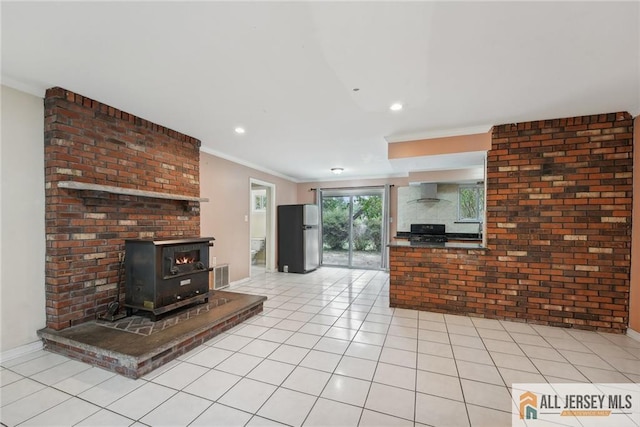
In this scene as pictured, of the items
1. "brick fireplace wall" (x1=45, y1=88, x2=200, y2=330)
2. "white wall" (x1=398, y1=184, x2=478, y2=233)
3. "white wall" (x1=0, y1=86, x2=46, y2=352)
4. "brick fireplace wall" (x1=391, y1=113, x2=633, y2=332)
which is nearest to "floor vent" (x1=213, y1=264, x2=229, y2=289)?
"brick fireplace wall" (x1=45, y1=88, x2=200, y2=330)

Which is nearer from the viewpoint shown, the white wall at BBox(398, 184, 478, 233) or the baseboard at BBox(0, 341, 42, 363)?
the baseboard at BBox(0, 341, 42, 363)

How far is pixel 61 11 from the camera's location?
1.53 metres

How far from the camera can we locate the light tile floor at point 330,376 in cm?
166

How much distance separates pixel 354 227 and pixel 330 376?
514cm

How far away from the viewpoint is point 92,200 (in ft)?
8.72

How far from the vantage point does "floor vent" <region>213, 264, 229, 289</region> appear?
4418mm

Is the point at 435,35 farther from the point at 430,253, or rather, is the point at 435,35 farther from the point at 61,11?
the point at 430,253

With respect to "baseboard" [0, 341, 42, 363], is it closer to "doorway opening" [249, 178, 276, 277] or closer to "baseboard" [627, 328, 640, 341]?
"doorway opening" [249, 178, 276, 277]

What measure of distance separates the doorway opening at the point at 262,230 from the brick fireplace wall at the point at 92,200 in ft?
9.77

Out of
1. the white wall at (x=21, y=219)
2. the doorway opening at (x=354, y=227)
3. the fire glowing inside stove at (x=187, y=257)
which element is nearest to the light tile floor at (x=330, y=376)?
the white wall at (x=21, y=219)

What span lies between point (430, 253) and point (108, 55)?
154 inches

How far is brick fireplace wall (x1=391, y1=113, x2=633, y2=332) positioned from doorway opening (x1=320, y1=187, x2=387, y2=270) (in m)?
3.16

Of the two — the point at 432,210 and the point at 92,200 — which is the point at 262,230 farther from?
the point at 92,200

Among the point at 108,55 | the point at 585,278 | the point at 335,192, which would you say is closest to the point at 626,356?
the point at 585,278
